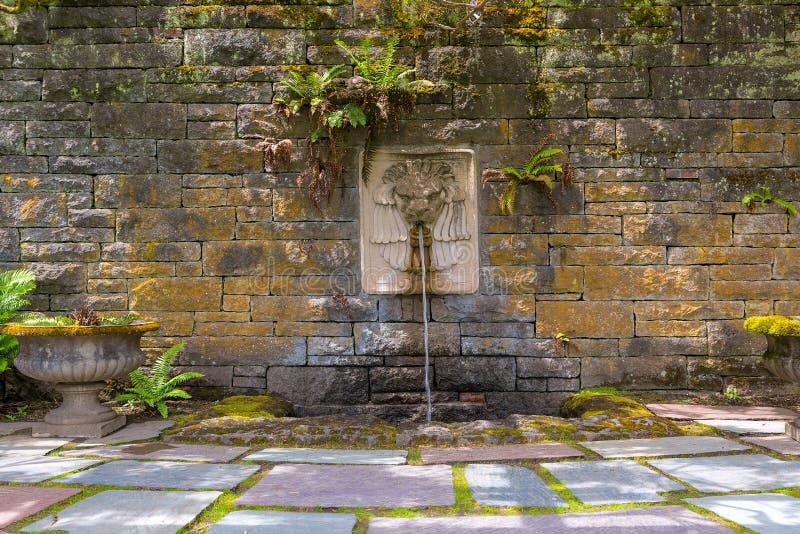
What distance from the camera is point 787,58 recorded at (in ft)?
16.3

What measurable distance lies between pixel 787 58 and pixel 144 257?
5.89 metres

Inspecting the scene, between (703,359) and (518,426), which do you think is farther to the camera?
(703,359)

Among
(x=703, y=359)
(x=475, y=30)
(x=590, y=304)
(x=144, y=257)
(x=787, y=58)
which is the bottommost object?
(x=703, y=359)

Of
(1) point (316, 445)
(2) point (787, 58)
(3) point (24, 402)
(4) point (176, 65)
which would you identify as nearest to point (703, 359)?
(2) point (787, 58)

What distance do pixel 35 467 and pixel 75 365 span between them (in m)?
0.93

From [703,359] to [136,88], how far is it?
5.49 m

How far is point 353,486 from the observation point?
8.75ft

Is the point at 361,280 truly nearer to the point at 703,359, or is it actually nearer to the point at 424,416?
the point at 424,416

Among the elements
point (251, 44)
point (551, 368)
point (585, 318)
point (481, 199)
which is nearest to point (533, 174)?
point (481, 199)

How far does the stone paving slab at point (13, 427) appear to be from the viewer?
3.91 meters

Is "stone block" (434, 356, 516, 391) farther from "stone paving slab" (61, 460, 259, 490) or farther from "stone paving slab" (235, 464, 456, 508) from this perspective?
"stone paving slab" (61, 460, 259, 490)

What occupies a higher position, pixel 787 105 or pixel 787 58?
pixel 787 58

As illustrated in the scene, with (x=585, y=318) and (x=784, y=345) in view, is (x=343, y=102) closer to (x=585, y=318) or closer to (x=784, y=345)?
(x=585, y=318)

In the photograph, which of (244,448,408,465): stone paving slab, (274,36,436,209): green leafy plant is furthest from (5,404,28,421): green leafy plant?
(274,36,436,209): green leafy plant
